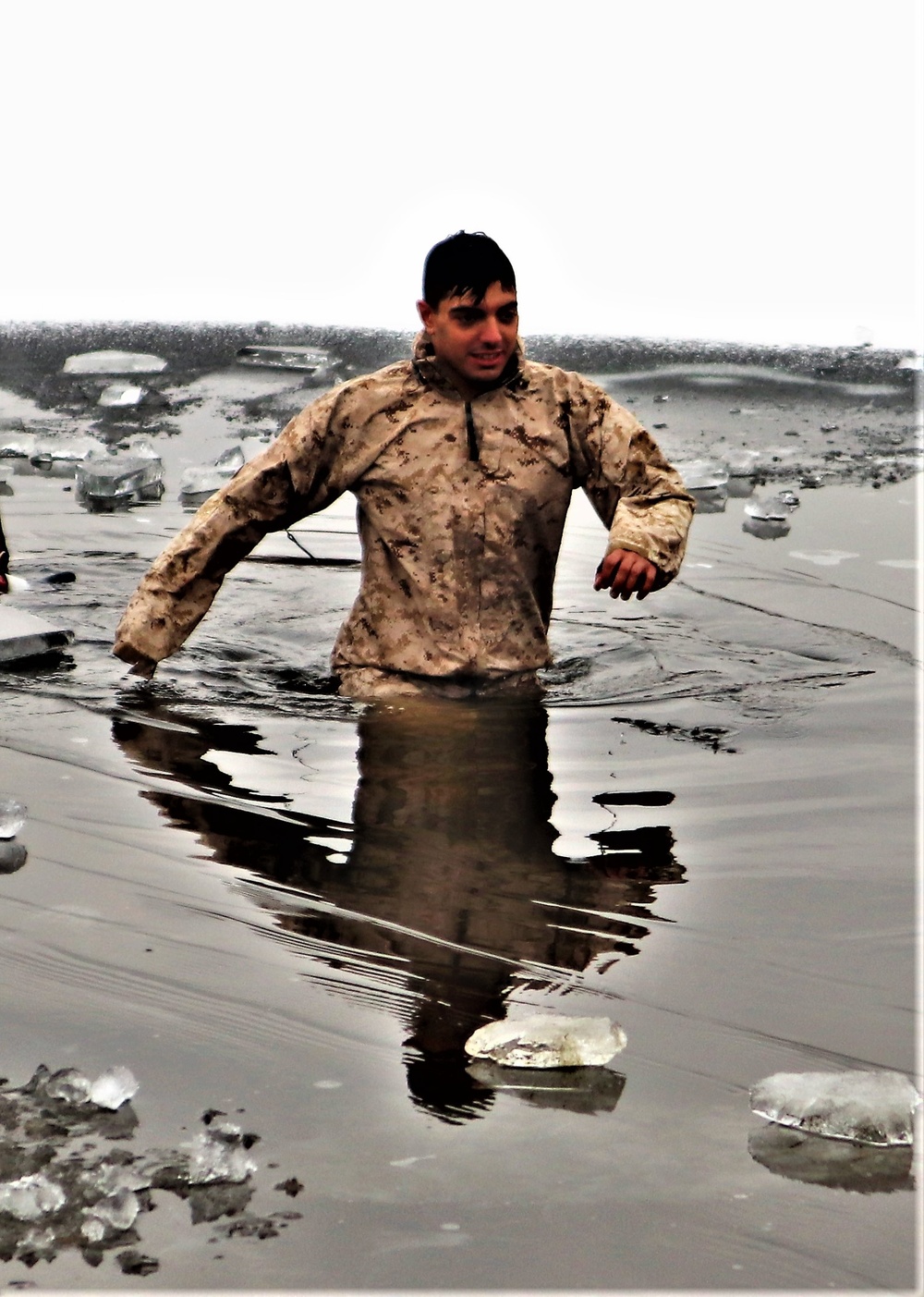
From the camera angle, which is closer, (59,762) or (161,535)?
(59,762)

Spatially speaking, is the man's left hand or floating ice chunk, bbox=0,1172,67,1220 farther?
the man's left hand

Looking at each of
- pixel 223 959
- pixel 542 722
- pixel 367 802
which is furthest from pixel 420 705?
pixel 223 959

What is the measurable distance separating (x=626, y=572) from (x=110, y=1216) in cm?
235

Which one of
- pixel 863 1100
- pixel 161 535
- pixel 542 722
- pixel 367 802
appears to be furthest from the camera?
pixel 161 535

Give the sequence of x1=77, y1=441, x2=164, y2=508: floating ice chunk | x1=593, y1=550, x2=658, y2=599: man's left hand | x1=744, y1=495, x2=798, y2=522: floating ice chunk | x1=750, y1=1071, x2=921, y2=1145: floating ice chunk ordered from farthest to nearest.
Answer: x1=77, y1=441, x2=164, y2=508: floating ice chunk
x1=744, y1=495, x2=798, y2=522: floating ice chunk
x1=593, y1=550, x2=658, y2=599: man's left hand
x1=750, y1=1071, x2=921, y2=1145: floating ice chunk

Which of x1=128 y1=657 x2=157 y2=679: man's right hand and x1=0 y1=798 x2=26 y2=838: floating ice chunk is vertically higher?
x1=128 y1=657 x2=157 y2=679: man's right hand

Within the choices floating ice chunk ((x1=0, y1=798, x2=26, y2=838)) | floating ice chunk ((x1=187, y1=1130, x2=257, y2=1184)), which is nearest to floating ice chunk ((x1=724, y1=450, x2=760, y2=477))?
floating ice chunk ((x1=0, y1=798, x2=26, y2=838))

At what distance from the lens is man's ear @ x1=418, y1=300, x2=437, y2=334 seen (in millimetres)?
4293

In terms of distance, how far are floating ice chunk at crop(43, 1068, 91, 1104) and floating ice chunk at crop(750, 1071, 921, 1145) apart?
903mm

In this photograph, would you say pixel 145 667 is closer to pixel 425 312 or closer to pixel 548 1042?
pixel 425 312

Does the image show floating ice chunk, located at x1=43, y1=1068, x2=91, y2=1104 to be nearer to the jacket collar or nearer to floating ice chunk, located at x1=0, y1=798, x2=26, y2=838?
floating ice chunk, located at x1=0, y1=798, x2=26, y2=838

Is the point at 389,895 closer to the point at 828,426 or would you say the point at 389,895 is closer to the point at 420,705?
the point at 420,705

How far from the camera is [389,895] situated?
2.98m

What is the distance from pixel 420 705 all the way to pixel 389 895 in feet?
4.76
